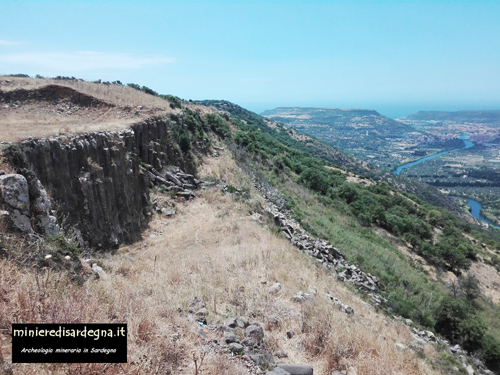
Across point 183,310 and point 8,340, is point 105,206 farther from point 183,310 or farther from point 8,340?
point 8,340

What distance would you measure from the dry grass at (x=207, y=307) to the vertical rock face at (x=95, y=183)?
1189mm

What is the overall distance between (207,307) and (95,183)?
24.2 feet

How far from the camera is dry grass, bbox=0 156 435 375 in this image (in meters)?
3.60

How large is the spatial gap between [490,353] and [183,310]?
1320cm

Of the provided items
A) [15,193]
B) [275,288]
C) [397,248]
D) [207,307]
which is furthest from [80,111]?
[397,248]

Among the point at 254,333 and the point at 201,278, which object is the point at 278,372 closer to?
the point at 254,333

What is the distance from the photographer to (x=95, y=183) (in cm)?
1072

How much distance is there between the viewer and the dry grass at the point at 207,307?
3.60 meters

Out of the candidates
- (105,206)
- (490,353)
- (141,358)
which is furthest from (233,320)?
(490,353)

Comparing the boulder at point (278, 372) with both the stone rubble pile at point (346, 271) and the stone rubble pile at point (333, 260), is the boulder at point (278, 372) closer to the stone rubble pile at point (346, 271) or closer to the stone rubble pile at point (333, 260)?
the stone rubble pile at point (346, 271)

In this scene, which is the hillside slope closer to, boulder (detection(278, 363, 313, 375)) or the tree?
the tree

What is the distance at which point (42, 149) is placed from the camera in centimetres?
911

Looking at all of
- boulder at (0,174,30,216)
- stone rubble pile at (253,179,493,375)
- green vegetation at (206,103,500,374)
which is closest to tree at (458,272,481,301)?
green vegetation at (206,103,500,374)

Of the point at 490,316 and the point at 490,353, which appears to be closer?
the point at 490,353
